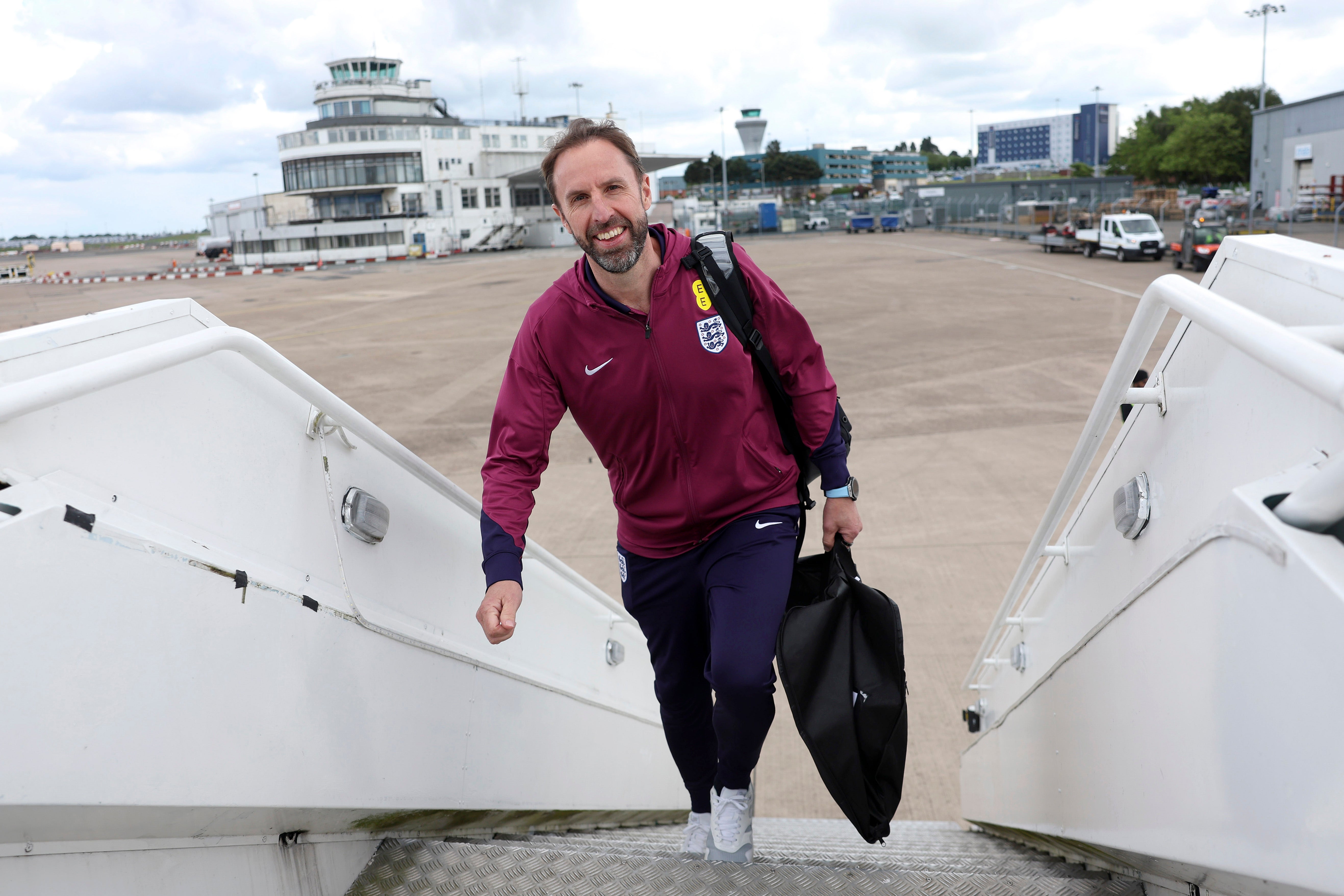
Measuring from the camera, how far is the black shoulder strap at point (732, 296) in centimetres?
244

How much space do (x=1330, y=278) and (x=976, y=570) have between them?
4956 millimetres

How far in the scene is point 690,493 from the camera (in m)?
2.47

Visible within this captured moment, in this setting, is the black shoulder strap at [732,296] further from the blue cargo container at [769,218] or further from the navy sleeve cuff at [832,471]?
the blue cargo container at [769,218]

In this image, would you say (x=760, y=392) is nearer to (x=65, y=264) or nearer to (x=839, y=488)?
(x=839, y=488)

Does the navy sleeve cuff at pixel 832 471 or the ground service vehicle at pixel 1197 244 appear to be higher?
the ground service vehicle at pixel 1197 244

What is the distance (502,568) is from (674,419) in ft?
1.87

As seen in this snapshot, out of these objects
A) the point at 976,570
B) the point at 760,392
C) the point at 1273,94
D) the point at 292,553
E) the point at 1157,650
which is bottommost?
the point at 976,570

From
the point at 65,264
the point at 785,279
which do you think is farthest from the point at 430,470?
the point at 65,264

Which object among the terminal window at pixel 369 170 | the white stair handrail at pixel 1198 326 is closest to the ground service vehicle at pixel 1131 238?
the white stair handrail at pixel 1198 326

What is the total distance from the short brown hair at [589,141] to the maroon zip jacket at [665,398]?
215 millimetres

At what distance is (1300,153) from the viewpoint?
3666cm

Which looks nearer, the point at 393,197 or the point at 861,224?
the point at 861,224

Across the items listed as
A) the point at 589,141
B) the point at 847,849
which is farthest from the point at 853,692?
the point at 589,141

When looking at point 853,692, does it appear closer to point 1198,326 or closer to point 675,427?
point 675,427
